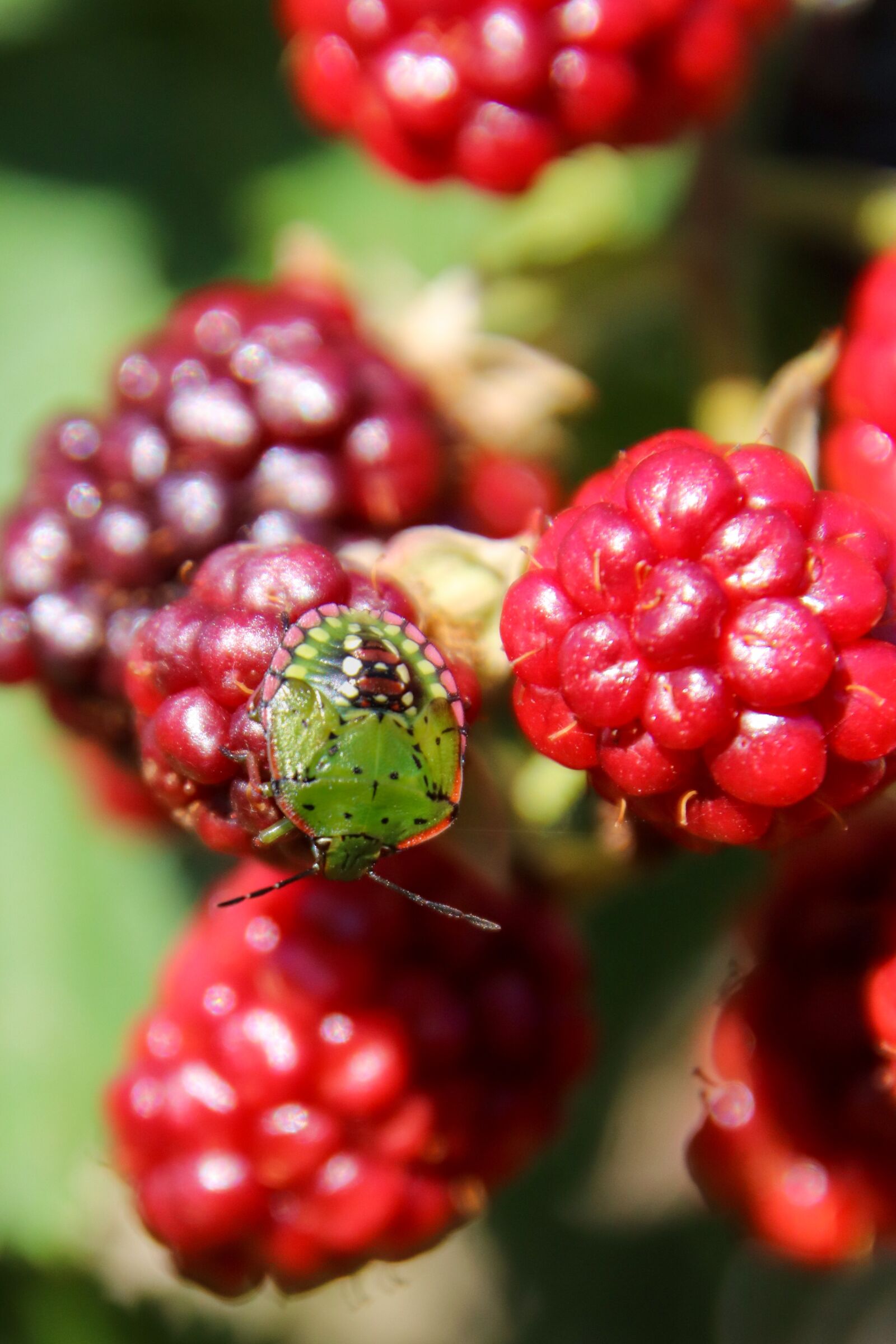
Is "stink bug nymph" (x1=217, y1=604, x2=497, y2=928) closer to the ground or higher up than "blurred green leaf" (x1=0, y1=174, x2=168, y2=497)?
higher up

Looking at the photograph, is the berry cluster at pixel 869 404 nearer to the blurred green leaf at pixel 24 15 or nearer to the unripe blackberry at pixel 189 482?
the unripe blackberry at pixel 189 482

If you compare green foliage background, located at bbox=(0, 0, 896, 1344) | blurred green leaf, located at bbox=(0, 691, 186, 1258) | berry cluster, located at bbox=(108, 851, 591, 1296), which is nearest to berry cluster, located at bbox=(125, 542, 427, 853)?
berry cluster, located at bbox=(108, 851, 591, 1296)

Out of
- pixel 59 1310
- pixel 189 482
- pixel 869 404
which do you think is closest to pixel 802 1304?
pixel 59 1310

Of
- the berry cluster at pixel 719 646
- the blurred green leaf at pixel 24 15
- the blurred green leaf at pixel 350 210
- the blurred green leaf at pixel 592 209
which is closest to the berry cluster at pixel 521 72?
the blurred green leaf at pixel 592 209

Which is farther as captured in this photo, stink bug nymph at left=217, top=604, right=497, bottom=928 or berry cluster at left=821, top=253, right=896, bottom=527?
berry cluster at left=821, top=253, right=896, bottom=527

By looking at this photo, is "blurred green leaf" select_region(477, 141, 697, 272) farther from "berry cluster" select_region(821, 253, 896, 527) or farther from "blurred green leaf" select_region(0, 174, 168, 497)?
"blurred green leaf" select_region(0, 174, 168, 497)
